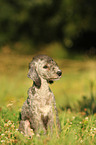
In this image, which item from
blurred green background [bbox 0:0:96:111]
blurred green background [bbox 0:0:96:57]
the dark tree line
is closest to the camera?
blurred green background [bbox 0:0:96:111]

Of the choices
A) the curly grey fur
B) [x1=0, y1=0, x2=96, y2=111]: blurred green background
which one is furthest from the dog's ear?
[x1=0, y1=0, x2=96, y2=111]: blurred green background

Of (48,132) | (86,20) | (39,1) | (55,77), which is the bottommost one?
(48,132)

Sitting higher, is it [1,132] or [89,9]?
[89,9]

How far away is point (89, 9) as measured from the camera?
20.2m

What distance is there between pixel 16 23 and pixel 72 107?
59.6ft

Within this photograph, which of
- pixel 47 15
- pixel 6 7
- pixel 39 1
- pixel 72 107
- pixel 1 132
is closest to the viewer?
pixel 1 132

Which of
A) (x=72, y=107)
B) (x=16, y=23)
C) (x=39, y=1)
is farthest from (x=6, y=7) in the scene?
(x=72, y=107)

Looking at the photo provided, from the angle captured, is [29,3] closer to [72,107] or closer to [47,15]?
[47,15]

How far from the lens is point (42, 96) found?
3.74 meters

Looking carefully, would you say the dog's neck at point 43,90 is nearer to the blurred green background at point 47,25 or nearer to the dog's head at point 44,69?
the dog's head at point 44,69

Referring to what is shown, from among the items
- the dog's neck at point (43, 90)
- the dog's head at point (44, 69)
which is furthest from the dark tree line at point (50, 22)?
the dog's neck at point (43, 90)

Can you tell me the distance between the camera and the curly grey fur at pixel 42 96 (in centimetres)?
373

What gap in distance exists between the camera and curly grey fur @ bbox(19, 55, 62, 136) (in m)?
3.73

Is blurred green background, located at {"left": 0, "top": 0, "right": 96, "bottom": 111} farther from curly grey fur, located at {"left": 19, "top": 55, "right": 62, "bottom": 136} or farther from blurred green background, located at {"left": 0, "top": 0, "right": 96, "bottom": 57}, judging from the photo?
curly grey fur, located at {"left": 19, "top": 55, "right": 62, "bottom": 136}
